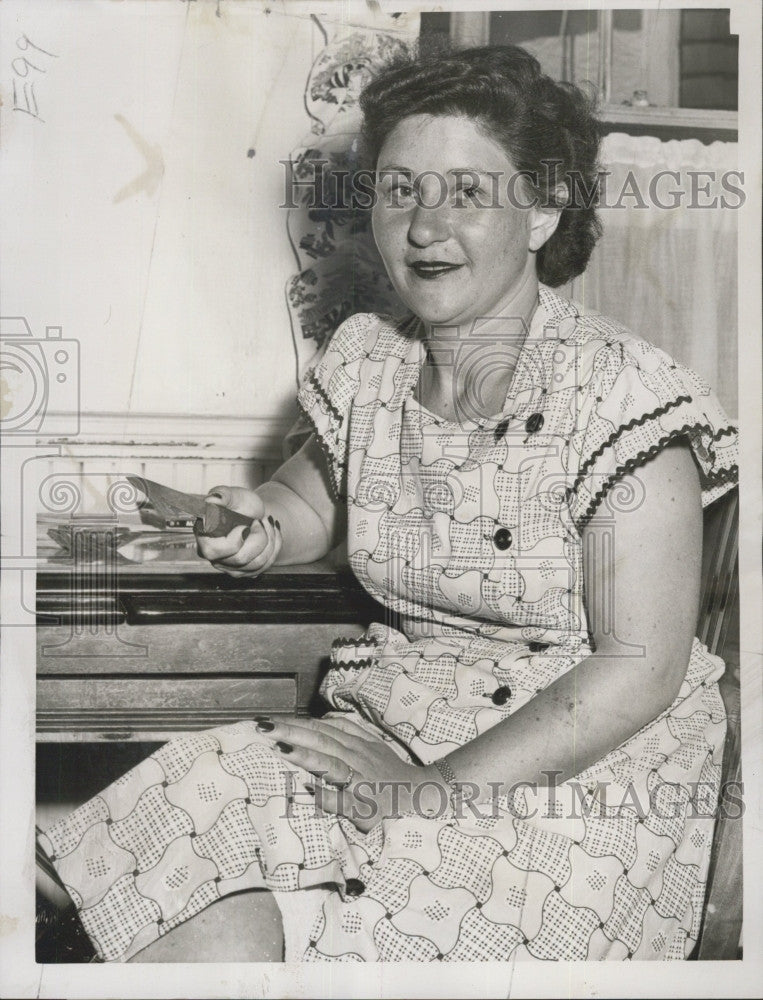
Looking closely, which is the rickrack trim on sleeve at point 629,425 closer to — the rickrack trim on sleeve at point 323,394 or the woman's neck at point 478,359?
the woman's neck at point 478,359

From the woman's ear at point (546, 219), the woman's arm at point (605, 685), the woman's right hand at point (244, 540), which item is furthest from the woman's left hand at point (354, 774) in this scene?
the woman's ear at point (546, 219)

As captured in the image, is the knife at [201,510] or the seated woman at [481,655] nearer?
the seated woman at [481,655]

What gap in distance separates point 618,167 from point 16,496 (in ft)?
2.91

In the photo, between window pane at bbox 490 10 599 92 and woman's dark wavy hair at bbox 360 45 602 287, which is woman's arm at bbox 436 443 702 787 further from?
window pane at bbox 490 10 599 92

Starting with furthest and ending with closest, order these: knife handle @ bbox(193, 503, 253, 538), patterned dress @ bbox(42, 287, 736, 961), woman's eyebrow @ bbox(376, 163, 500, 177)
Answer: knife handle @ bbox(193, 503, 253, 538) → woman's eyebrow @ bbox(376, 163, 500, 177) → patterned dress @ bbox(42, 287, 736, 961)

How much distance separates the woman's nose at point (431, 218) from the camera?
1.25m

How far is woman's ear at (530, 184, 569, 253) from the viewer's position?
1.30m

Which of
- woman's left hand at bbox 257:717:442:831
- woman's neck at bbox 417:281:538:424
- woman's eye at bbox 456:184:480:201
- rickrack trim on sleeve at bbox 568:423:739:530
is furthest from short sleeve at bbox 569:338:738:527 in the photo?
woman's left hand at bbox 257:717:442:831

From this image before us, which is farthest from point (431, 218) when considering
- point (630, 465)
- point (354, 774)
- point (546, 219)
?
point (354, 774)

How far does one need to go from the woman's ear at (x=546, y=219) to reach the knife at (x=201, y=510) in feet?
1.61

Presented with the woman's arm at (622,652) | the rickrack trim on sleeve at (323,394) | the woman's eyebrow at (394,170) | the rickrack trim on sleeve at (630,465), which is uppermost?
the woman's eyebrow at (394,170)

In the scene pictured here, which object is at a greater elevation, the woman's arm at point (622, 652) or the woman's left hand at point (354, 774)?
the woman's arm at point (622, 652)

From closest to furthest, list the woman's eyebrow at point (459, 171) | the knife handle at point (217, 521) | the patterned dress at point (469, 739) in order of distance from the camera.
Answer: the patterned dress at point (469, 739) < the woman's eyebrow at point (459, 171) < the knife handle at point (217, 521)

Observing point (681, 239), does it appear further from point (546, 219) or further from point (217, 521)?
point (217, 521)
